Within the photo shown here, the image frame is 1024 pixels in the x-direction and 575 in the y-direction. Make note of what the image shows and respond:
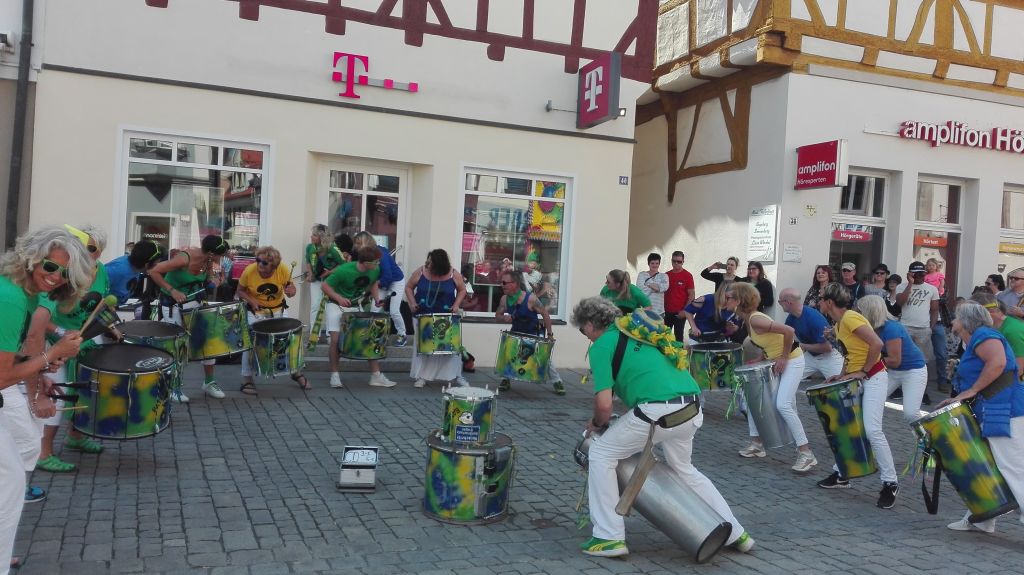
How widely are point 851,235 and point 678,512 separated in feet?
31.5

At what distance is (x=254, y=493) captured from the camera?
5566mm

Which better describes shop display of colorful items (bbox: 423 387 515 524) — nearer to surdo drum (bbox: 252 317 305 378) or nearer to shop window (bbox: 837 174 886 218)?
surdo drum (bbox: 252 317 305 378)

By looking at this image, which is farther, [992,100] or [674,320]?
[992,100]

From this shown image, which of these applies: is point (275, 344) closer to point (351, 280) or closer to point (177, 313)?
point (177, 313)

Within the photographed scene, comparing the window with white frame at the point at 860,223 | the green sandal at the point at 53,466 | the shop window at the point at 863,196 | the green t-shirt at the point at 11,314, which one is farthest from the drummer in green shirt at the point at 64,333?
the shop window at the point at 863,196

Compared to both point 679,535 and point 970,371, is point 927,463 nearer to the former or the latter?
point 970,371

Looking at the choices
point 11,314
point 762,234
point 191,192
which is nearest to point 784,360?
point 11,314

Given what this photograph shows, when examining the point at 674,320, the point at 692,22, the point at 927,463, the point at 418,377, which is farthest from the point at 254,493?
the point at 692,22

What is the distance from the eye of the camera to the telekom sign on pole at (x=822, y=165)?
11398 mm

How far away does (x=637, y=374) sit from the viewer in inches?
189

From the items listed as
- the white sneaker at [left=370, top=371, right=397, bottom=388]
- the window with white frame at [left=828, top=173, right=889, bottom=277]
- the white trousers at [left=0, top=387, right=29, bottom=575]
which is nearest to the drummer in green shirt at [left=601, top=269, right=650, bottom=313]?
the white sneaker at [left=370, top=371, right=397, bottom=388]

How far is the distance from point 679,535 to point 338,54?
795cm

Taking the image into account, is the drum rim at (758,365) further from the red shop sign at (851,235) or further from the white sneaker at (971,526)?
the red shop sign at (851,235)

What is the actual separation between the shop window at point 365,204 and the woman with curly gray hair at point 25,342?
6687mm
